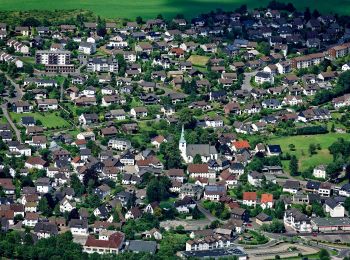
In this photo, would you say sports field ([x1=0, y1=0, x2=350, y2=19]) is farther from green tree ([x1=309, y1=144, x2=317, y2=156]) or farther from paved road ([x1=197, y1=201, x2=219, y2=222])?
paved road ([x1=197, y1=201, x2=219, y2=222])

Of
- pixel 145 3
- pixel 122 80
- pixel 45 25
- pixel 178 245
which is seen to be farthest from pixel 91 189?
pixel 145 3

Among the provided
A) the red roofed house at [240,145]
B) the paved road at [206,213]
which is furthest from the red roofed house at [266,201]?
the red roofed house at [240,145]

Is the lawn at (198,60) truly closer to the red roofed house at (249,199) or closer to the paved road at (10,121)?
the paved road at (10,121)

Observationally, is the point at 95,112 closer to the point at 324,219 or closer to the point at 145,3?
the point at 324,219

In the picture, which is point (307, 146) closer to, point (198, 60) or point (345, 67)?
point (345, 67)

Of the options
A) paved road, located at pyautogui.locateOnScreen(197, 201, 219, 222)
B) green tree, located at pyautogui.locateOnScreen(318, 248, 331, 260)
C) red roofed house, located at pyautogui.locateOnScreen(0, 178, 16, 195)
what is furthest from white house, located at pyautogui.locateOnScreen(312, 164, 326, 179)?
red roofed house, located at pyautogui.locateOnScreen(0, 178, 16, 195)

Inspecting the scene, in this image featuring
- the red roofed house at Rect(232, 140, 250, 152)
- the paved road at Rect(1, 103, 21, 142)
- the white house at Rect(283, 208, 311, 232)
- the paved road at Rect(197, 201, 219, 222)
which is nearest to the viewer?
the white house at Rect(283, 208, 311, 232)
